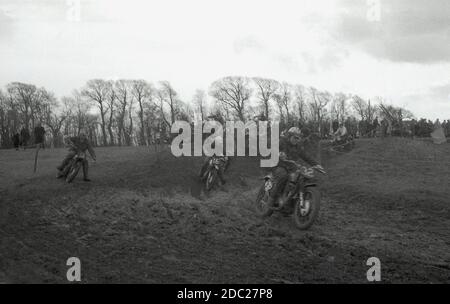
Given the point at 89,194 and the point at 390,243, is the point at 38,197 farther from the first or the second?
the point at 390,243

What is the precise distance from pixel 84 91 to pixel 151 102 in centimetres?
1159

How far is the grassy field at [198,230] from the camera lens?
7340 millimetres

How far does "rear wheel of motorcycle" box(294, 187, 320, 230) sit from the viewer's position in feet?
32.4

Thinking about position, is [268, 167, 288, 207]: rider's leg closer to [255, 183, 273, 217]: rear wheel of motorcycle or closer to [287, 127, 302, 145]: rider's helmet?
[255, 183, 273, 217]: rear wheel of motorcycle

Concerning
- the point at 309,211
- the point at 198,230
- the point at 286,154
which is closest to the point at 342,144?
the point at 286,154

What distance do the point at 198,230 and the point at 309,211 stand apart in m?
2.49

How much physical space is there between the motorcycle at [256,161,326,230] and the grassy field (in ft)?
0.99

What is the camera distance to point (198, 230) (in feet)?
32.7

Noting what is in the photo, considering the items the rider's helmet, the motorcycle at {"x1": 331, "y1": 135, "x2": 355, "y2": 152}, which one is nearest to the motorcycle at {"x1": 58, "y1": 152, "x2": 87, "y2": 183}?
the rider's helmet

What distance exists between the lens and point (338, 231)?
10609mm

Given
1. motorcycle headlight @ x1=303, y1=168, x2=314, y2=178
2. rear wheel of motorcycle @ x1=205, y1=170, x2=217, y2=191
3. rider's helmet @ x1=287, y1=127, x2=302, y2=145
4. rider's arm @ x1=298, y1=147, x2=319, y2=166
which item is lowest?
rear wheel of motorcycle @ x1=205, y1=170, x2=217, y2=191

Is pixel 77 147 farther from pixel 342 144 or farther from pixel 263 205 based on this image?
pixel 342 144
